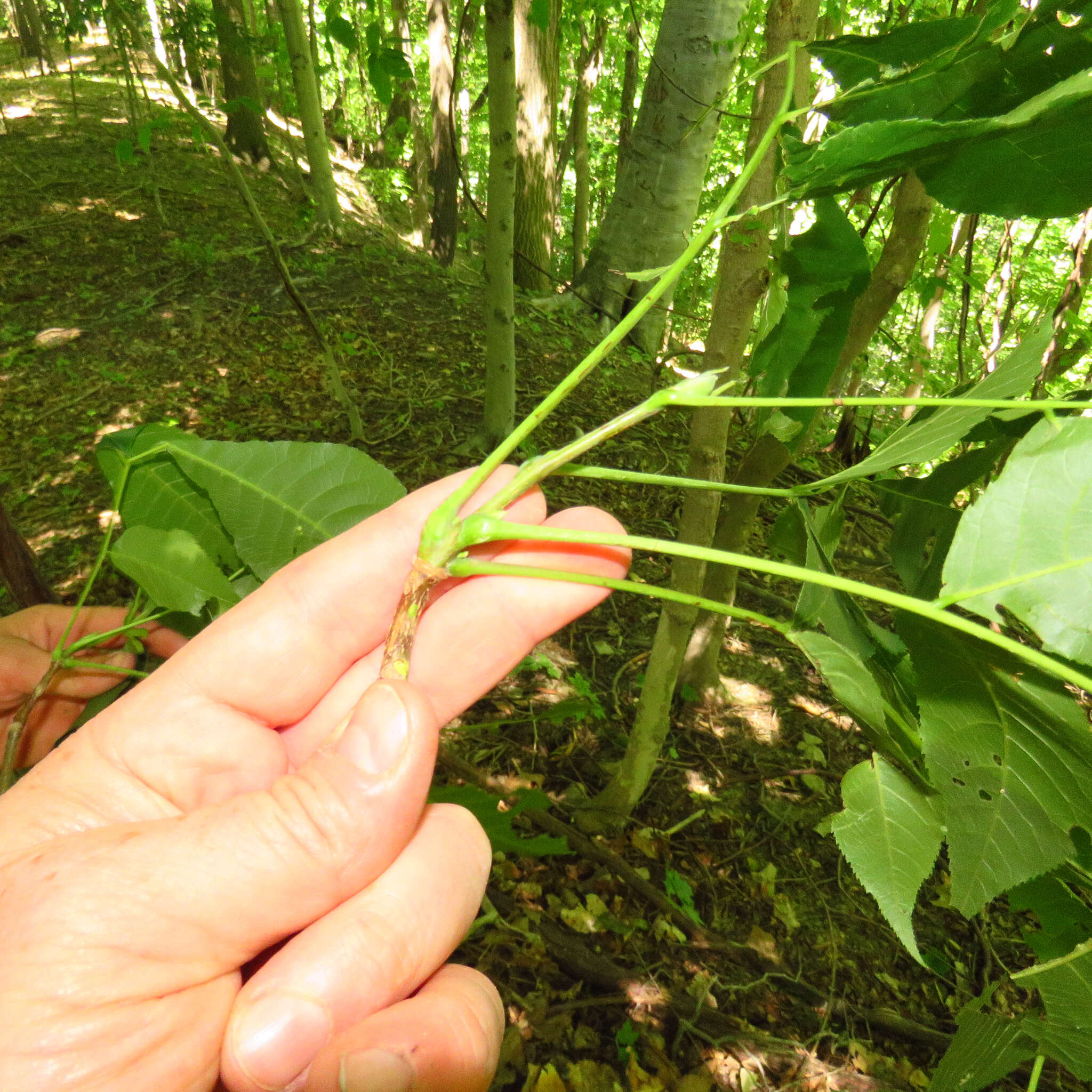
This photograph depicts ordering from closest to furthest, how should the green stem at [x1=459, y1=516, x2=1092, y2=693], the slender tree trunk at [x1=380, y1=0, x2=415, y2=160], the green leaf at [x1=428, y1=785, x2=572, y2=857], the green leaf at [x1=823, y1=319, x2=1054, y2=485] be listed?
the green stem at [x1=459, y1=516, x2=1092, y2=693] → the green leaf at [x1=823, y1=319, x2=1054, y2=485] → the green leaf at [x1=428, y1=785, x2=572, y2=857] → the slender tree trunk at [x1=380, y1=0, x2=415, y2=160]

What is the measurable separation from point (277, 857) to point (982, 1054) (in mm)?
1292

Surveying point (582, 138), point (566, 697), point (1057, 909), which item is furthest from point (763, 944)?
point (582, 138)

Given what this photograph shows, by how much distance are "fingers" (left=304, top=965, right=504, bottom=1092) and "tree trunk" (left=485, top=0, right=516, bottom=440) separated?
9.12 ft

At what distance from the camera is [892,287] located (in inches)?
74.4

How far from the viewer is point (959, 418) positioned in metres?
0.93

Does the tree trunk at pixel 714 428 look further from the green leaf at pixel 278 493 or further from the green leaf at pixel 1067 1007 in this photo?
the green leaf at pixel 1067 1007

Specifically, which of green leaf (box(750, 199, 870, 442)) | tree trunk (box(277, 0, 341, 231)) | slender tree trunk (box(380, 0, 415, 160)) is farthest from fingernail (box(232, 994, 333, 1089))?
slender tree trunk (box(380, 0, 415, 160))

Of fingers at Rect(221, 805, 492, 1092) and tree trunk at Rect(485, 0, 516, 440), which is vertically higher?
tree trunk at Rect(485, 0, 516, 440)

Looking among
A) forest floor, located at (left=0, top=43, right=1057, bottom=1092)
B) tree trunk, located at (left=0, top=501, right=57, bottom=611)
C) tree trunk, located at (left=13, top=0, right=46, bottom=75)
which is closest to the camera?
tree trunk, located at (left=0, top=501, right=57, bottom=611)

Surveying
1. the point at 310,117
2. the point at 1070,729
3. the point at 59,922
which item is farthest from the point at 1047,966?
the point at 310,117

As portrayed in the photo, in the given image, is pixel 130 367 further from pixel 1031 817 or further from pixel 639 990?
pixel 1031 817

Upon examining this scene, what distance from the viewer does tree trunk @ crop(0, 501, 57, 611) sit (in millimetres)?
1867

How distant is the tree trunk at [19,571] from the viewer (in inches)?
73.5

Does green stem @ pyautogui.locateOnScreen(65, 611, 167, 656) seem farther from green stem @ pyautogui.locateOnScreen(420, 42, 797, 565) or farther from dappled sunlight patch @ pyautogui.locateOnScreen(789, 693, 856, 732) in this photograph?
dappled sunlight patch @ pyautogui.locateOnScreen(789, 693, 856, 732)
